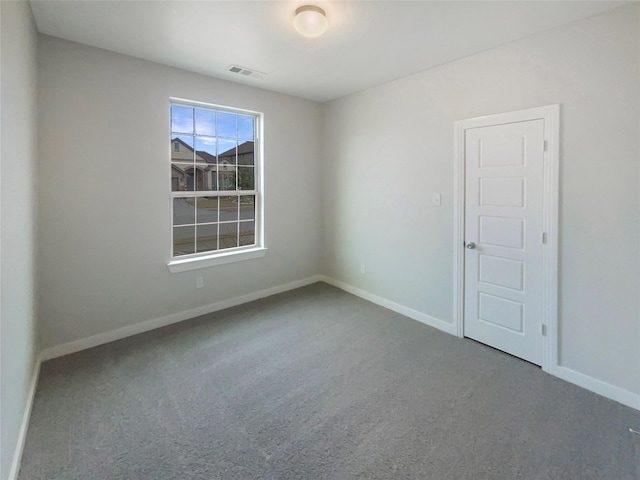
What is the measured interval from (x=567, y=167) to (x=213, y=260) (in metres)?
3.36

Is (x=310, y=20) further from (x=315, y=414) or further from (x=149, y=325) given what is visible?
(x=149, y=325)

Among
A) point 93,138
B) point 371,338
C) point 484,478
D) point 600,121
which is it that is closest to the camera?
point 484,478

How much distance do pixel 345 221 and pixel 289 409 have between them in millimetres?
2682

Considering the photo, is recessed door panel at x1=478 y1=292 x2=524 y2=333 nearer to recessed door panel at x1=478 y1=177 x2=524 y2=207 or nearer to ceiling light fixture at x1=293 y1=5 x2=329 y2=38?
recessed door panel at x1=478 y1=177 x2=524 y2=207

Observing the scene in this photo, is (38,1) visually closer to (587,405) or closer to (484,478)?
(484,478)

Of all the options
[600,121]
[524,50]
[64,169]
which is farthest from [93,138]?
[600,121]

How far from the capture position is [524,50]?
8.39 ft

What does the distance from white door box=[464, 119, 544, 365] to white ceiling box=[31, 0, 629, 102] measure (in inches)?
28.2

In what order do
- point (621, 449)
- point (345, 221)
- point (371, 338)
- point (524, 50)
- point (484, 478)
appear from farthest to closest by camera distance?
point (345, 221) < point (371, 338) < point (524, 50) < point (621, 449) < point (484, 478)

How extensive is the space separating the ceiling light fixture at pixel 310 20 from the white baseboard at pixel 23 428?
115 inches

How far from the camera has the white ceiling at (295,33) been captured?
2.15 metres

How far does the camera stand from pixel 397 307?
376cm

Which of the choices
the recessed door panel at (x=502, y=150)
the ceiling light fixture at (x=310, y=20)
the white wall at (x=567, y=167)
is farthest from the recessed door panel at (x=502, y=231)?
the ceiling light fixture at (x=310, y=20)

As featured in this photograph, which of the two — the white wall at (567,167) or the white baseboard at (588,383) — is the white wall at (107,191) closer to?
the white wall at (567,167)
